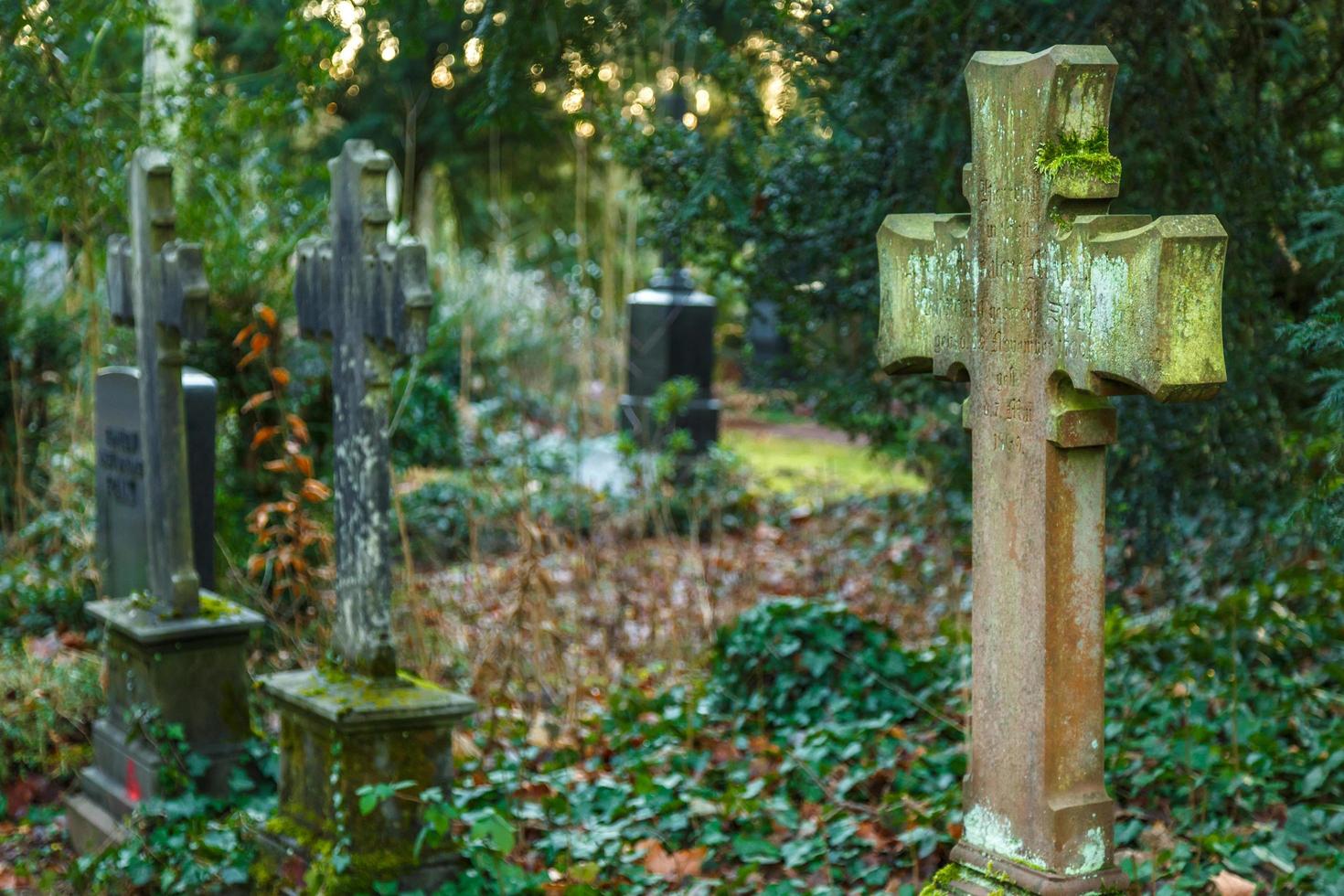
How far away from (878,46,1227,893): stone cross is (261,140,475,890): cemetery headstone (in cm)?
191

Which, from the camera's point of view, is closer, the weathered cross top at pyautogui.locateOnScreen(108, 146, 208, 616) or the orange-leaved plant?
the weathered cross top at pyautogui.locateOnScreen(108, 146, 208, 616)

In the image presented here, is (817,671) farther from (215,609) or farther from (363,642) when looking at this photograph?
(215,609)

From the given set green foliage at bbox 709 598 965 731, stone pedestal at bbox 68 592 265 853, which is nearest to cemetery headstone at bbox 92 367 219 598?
stone pedestal at bbox 68 592 265 853

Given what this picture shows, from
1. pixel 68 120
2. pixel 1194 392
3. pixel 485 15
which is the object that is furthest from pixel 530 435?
pixel 1194 392

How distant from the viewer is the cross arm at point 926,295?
292 cm

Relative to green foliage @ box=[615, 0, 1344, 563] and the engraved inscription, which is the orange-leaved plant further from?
green foliage @ box=[615, 0, 1344, 563]

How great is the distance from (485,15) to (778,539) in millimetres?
5262

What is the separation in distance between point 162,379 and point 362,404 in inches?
47.9

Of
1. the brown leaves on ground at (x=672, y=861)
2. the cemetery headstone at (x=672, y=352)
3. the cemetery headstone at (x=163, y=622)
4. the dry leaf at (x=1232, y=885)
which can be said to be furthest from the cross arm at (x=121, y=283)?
the cemetery headstone at (x=672, y=352)

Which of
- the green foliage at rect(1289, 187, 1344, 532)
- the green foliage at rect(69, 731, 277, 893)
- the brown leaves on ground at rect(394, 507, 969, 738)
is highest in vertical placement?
the green foliage at rect(1289, 187, 1344, 532)

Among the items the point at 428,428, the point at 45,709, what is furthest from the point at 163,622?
the point at 428,428

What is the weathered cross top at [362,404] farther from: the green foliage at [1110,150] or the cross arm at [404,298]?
the green foliage at [1110,150]

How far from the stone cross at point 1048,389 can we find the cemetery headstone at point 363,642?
191cm

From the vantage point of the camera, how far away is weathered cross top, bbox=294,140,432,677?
173 inches
